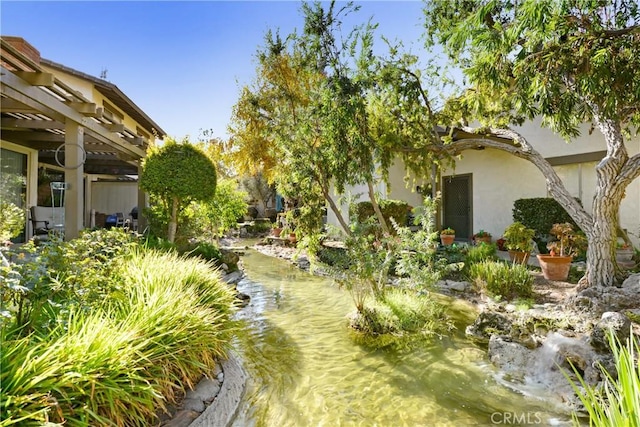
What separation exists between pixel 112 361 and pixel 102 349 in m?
0.12

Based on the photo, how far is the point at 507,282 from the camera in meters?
6.85

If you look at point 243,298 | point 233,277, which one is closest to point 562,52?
point 243,298

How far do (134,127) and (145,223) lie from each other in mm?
→ 8259

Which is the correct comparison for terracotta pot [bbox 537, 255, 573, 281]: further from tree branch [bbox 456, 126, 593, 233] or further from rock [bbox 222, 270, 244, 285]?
rock [bbox 222, 270, 244, 285]

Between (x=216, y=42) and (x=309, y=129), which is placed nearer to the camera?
(x=309, y=129)

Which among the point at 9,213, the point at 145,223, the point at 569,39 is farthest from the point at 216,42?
the point at 569,39

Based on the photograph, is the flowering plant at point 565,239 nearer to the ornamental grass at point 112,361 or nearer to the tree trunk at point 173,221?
the ornamental grass at point 112,361

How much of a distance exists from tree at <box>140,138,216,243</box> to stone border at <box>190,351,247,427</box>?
558 cm

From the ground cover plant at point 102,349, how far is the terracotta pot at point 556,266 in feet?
22.2

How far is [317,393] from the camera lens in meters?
3.84

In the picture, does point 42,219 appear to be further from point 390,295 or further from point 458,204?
point 458,204

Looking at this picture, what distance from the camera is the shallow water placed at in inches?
132

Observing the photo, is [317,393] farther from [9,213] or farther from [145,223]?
[145,223]

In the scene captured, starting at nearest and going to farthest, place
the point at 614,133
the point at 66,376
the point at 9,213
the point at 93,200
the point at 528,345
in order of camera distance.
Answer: the point at 66,376
the point at 528,345
the point at 9,213
the point at 614,133
the point at 93,200
